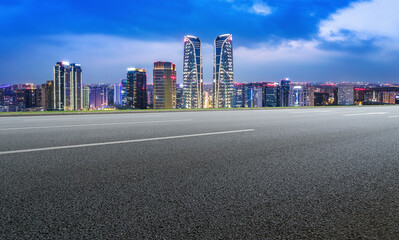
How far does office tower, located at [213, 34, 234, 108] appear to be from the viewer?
433ft

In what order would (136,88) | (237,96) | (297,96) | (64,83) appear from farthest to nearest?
(237,96) → (136,88) → (297,96) → (64,83)

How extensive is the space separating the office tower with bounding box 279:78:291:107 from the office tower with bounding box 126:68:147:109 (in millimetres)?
64862

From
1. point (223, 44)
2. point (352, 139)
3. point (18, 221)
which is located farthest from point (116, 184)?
point (223, 44)

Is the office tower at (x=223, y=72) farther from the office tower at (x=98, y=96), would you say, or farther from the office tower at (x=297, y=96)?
the office tower at (x=98, y=96)

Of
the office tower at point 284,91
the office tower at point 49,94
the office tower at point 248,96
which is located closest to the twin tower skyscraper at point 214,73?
the office tower at point 248,96

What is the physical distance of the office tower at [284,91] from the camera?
8838cm

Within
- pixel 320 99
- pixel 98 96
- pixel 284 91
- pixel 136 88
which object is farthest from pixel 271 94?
pixel 98 96

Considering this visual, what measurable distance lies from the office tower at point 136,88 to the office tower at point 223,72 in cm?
3423

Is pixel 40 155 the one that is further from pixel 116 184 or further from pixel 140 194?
pixel 140 194

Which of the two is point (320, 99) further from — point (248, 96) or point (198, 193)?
point (198, 193)

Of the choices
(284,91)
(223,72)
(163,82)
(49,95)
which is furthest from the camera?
(163,82)

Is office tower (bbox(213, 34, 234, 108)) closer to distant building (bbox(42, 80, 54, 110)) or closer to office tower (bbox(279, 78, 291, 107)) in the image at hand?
office tower (bbox(279, 78, 291, 107))

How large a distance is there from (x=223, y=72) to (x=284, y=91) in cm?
5268

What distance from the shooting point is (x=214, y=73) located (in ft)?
433
